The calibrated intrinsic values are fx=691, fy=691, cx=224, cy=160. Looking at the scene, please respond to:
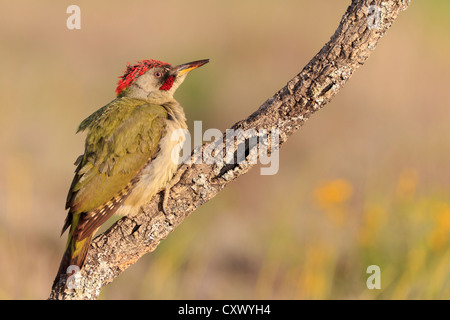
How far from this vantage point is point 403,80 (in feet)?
29.9

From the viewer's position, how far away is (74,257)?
11.3ft

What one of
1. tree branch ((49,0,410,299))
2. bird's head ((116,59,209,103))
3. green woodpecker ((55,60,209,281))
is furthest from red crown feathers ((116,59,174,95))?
tree branch ((49,0,410,299))

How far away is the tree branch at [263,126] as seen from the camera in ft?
9.95

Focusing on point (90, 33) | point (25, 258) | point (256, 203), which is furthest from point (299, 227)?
point (90, 33)

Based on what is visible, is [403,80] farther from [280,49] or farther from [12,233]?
[12,233]

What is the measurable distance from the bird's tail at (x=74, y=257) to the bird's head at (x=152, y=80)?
123 cm

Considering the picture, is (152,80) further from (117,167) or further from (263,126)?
(263,126)

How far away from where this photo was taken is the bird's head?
14.5 feet

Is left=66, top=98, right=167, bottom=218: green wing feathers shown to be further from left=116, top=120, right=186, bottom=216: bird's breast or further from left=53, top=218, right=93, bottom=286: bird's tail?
left=53, top=218, right=93, bottom=286: bird's tail

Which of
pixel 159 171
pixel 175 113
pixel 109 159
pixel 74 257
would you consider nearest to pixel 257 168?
pixel 175 113

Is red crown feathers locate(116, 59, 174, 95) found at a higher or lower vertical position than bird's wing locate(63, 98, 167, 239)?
higher

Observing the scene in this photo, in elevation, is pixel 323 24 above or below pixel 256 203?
above

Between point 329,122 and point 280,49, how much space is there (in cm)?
167

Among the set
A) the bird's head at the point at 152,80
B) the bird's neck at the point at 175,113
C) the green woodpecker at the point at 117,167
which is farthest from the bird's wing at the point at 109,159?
the bird's head at the point at 152,80
